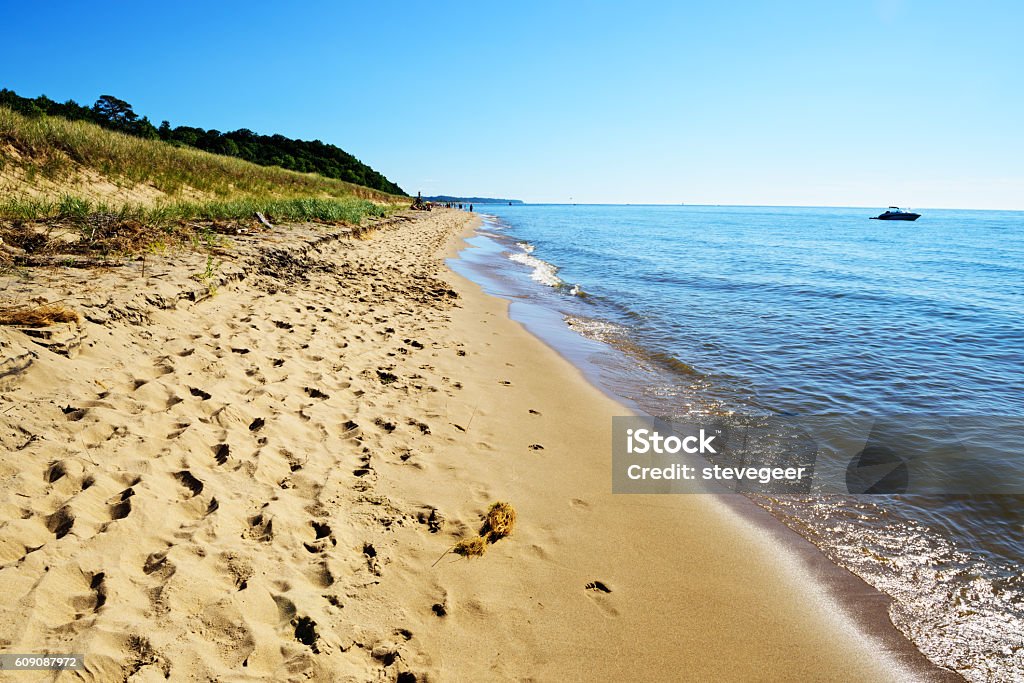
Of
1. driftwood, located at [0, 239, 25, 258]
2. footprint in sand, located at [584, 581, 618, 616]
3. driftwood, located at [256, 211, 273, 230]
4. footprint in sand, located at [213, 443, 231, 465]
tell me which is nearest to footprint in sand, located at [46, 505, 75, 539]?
footprint in sand, located at [213, 443, 231, 465]

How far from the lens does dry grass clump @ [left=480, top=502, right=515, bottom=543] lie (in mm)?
3350

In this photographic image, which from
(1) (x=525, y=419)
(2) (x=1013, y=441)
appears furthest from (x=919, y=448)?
(1) (x=525, y=419)

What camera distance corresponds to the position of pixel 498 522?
3.43 meters

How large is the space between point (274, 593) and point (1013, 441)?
24.8 ft

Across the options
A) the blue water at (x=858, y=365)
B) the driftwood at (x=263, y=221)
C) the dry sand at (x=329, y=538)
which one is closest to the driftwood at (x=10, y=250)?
the dry sand at (x=329, y=538)

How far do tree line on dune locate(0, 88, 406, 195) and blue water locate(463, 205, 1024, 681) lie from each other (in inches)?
1327

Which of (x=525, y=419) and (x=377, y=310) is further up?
(x=377, y=310)

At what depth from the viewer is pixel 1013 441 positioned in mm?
5492

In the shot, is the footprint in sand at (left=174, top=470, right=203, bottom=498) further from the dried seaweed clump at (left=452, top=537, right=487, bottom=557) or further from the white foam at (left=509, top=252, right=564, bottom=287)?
the white foam at (left=509, top=252, right=564, bottom=287)

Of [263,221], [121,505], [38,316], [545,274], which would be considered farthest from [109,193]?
[121,505]

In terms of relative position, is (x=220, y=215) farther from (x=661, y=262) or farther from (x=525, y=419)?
(x=661, y=262)

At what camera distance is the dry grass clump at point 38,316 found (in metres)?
3.96

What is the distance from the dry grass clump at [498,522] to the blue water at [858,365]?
2.42 meters

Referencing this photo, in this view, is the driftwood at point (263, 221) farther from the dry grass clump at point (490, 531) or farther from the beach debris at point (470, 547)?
the beach debris at point (470, 547)
